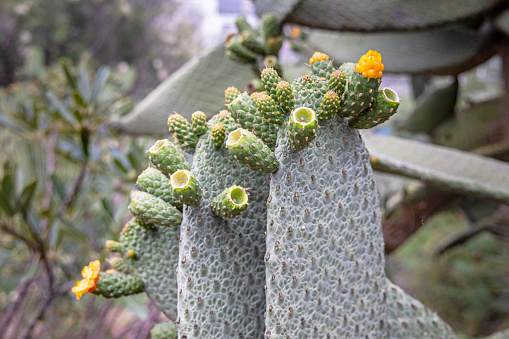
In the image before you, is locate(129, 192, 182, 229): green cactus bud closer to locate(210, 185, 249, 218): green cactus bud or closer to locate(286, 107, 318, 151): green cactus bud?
locate(210, 185, 249, 218): green cactus bud

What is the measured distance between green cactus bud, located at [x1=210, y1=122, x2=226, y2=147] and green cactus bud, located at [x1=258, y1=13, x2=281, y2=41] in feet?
2.00

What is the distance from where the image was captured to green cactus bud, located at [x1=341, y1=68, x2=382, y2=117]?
1.96ft

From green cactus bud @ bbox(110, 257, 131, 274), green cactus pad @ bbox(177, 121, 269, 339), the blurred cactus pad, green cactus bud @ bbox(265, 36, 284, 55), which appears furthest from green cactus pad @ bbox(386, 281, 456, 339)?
green cactus bud @ bbox(265, 36, 284, 55)

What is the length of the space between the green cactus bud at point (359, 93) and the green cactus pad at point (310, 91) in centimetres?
4

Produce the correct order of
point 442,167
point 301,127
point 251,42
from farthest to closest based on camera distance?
point 442,167 → point 251,42 → point 301,127

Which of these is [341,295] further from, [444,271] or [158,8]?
[158,8]

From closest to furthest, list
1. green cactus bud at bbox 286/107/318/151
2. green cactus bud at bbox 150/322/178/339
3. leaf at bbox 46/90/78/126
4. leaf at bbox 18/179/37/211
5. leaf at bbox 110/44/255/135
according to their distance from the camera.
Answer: green cactus bud at bbox 286/107/318/151 → green cactus bud at bbox 150/322/178/339 → leaf at bbox 18/179/37/211 → leaf at bbox 110/44/255/135 → leaf at bbox 46/90/78/126

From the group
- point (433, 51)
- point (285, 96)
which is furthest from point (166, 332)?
point (433, 51)

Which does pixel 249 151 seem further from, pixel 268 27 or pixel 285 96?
pixel 268 27

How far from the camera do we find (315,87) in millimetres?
627

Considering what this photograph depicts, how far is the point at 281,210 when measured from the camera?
62 cm

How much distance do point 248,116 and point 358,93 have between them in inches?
6.5

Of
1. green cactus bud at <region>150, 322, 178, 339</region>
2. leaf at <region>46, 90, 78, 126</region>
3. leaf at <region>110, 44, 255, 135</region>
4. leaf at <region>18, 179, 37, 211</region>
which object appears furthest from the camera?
leaf at <region>46, 90, 78, 126</region>

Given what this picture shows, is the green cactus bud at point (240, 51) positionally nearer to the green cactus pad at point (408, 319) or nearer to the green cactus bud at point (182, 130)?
the green cactus bud at point (182, 130)
